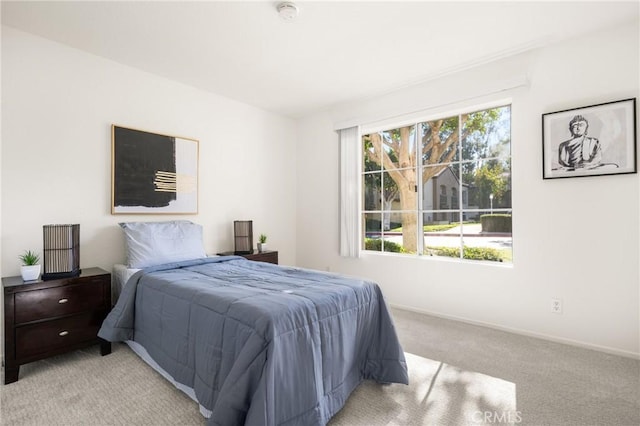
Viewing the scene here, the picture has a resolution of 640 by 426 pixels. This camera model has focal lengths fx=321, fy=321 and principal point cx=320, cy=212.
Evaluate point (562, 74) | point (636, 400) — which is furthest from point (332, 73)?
point (636, 400)

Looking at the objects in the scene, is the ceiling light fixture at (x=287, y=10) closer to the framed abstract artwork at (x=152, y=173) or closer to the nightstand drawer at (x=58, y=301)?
the framed abstract artwork at (x=152, y=173)

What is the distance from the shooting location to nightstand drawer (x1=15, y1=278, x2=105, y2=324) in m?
2.21

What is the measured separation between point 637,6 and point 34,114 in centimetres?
473

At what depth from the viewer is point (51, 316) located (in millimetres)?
2322

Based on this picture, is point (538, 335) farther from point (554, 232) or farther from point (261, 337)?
point (261, 337)

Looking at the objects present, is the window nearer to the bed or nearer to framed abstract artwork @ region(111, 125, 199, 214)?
the bed

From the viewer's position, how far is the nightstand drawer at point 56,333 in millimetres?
2201

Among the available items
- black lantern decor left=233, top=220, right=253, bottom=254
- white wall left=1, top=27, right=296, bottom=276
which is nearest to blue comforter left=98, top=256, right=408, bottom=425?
white wall left=1, top=27, right=296, bottom=276

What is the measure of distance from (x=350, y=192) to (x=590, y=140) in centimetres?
244

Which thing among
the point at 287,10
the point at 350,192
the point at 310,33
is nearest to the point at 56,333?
the point at 287,10

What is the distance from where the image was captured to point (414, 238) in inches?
153

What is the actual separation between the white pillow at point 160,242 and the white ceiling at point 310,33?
5.23 feet

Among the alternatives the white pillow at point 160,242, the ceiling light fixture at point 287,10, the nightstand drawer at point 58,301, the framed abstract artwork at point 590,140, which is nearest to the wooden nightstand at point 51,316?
the nightstand drawer at point 58,301

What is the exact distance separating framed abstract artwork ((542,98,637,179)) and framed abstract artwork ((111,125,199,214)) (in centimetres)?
358
